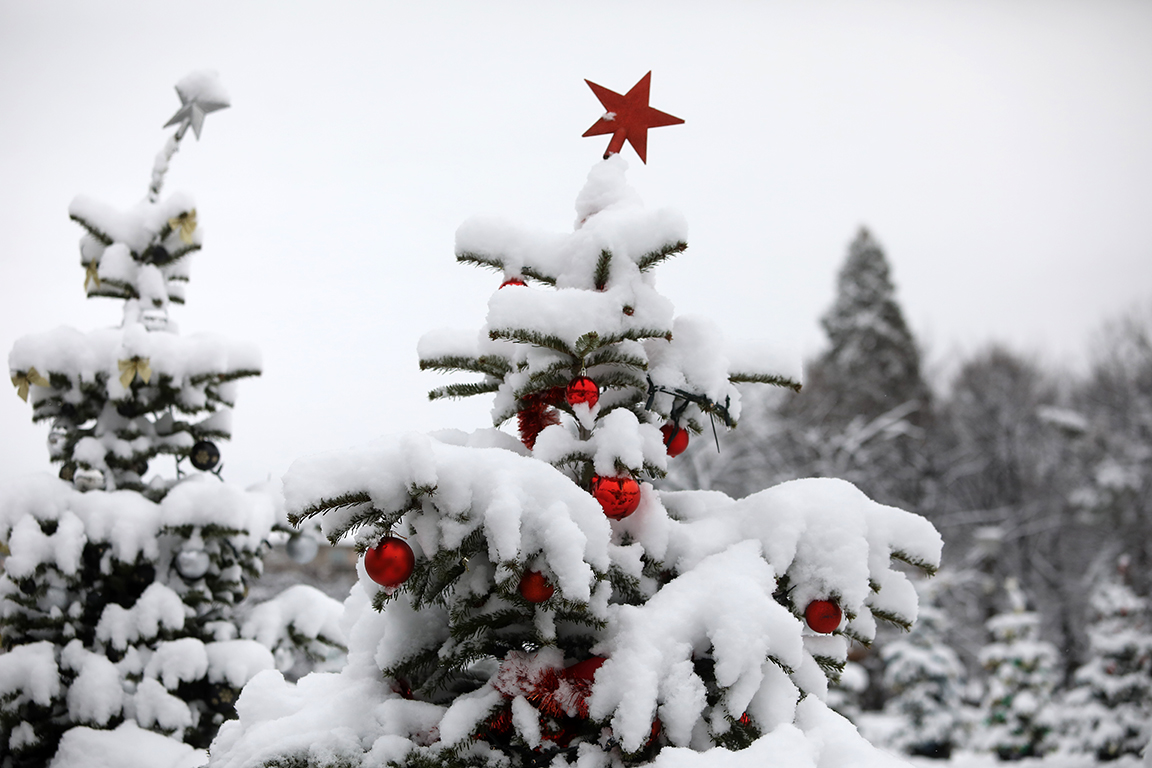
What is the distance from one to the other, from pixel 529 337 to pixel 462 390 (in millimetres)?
551

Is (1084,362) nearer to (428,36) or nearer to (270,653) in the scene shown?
(428,36)

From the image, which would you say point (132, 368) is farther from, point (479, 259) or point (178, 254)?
point (479, 259)

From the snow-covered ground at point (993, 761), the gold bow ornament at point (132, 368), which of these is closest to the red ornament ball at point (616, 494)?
the gold bow ornament at point (132, 368)

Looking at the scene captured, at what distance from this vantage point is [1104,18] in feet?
65.7

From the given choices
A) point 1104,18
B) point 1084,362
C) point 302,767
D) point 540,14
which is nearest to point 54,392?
point 302,767

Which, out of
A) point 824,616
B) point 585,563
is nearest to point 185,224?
point 585,563

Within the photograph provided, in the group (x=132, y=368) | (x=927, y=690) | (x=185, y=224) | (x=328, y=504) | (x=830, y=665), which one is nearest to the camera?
(x=328, y=504)

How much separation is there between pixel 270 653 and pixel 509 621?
257cm

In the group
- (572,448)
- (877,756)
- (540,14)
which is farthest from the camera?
(540,14)

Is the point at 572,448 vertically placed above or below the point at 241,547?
above

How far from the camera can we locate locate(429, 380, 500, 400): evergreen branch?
2125 mm

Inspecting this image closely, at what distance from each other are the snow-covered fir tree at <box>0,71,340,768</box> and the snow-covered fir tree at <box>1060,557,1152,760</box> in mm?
12478

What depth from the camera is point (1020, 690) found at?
12367mm

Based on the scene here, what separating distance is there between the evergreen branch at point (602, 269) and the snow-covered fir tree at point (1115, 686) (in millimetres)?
12561
